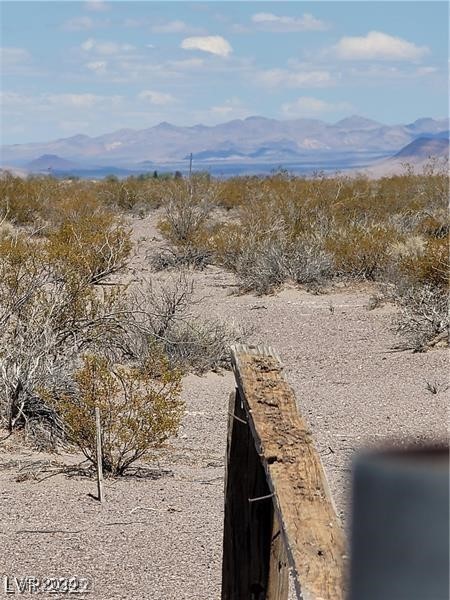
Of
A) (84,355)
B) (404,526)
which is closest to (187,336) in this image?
(84,355)

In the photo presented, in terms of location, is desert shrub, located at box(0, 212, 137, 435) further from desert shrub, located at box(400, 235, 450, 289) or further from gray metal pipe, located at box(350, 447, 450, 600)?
gray metal pipe, located at box(350, 447, 450, 600)

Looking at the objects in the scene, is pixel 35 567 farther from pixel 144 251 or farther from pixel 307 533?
pixel 144 251

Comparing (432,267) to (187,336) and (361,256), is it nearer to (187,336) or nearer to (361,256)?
(361,256)

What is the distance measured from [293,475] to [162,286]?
1305 centimetres

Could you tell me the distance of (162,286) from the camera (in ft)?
51.2

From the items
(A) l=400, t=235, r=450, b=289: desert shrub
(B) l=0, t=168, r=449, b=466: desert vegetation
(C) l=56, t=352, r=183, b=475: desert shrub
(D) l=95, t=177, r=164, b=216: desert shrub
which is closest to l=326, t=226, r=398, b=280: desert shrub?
(B) l=0, t=168, r=449, b=466: desert vegetation

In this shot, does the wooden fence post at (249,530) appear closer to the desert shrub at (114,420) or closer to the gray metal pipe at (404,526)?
the gray metal pipe at (404,526)

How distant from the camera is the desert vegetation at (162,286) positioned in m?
8.18

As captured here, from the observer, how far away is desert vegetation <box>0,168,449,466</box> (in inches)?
322

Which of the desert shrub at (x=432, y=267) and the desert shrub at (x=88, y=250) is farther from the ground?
the desert shrub at (x=88, y=250)

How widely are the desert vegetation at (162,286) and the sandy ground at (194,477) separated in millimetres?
401

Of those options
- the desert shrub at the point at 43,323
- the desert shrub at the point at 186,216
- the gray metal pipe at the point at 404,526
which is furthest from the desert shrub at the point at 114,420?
the desert shrub at the point at 186,216

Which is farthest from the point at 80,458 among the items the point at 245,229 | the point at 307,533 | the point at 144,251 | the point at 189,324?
the point at 144,251

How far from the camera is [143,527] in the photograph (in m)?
6.21
